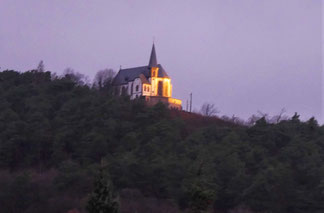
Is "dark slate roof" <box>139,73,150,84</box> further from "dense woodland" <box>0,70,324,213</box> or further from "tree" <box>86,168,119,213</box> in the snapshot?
"tree" <box>86,168,119,213</box>

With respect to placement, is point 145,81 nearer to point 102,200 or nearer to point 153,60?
point 153,60

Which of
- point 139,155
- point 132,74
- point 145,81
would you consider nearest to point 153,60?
point 132,74

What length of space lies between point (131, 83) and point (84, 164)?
21.7 m

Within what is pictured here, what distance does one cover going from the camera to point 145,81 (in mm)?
54219

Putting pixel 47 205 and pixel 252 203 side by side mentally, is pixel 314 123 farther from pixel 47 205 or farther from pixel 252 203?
pixel 47 205

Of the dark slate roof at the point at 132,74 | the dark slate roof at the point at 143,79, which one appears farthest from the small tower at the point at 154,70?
the dark slate roof at the point at 143,79

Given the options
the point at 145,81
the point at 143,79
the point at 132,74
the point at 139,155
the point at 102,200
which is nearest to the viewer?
the point at 102,200

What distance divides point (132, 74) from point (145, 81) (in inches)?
94.4

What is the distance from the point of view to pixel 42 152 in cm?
3853

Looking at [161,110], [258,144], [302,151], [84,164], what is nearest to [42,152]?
[84,164]

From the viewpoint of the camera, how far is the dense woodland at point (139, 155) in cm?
2836

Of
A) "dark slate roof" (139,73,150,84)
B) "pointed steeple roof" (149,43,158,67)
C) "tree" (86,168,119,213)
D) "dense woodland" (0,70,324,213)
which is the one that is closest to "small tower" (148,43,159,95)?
"pointed steeple roof" (149,43,158,67)

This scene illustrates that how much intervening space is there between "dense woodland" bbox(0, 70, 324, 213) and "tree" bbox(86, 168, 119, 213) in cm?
1065

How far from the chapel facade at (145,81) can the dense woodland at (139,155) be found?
8.76 metres
